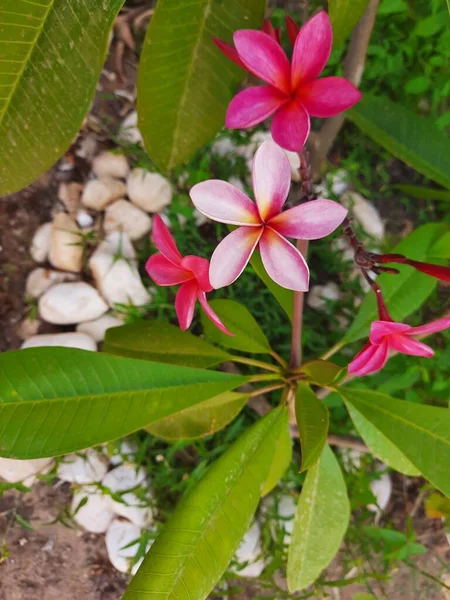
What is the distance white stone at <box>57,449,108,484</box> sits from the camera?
1.36 metres

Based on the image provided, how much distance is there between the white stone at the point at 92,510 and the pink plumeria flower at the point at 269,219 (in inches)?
41.5

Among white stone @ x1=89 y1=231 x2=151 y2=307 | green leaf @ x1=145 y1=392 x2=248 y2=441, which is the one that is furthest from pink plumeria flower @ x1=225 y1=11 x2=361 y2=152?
white stone @ x1=89 y1=231 x2=151 y2=307

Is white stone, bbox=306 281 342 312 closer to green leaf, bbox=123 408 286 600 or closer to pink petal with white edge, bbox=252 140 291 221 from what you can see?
green leaf, bbox=123 408 286 600

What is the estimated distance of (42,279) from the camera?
1.41 m

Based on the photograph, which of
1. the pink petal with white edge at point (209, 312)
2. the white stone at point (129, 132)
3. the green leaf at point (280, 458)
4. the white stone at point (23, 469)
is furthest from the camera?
the white stone at point (129, 132)

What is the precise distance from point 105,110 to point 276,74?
1070mm

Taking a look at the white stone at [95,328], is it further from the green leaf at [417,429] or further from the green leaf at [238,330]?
the green leaf at [417,429]

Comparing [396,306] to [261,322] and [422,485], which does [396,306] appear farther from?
[422,485]

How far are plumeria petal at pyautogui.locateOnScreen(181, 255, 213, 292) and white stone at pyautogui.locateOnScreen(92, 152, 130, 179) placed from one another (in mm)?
923

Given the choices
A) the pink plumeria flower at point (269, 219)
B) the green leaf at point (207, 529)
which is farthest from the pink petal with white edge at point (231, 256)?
the green leaf at point (207, 529)

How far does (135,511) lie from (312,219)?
111 cm

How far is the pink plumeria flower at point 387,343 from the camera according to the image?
0.65 meters

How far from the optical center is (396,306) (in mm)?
1110

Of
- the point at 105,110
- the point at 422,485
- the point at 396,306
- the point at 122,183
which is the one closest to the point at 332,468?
the point at 396,306
